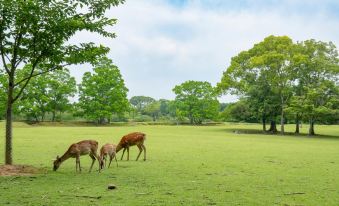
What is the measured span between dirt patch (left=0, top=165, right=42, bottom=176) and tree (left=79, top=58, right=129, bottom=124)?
179 ft

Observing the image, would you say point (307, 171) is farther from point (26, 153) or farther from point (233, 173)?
point (26, 153)

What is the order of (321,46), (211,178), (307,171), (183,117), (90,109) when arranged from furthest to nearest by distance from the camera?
1. (183,117)
2. (90,109)
3. (321,46)
4. (307,171)
5. (211,178)

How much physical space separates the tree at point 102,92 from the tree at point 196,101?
14408 mm

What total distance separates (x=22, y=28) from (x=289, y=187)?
8361 mm

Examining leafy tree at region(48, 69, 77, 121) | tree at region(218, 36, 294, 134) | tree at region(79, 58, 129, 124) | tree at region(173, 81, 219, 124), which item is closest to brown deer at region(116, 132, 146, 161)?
tree at region(218, 36, 294, 134)

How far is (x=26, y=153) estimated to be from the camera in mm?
16859

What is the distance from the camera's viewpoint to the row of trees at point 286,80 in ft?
131

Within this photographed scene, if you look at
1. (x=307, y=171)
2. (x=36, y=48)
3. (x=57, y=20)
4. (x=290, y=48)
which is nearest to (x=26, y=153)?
(x=36, y=48)

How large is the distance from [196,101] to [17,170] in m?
67.1

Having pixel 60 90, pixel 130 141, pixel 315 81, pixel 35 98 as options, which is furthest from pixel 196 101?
pixel 130 141

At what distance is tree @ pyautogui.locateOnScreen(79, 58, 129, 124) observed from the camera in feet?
218

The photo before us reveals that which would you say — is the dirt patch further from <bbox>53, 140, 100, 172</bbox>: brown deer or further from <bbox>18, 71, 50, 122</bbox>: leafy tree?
<bbox>18, 71, 50, 122</bbox>: leafy tree

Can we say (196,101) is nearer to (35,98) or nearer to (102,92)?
(102,92)

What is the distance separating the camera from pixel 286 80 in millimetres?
43062
